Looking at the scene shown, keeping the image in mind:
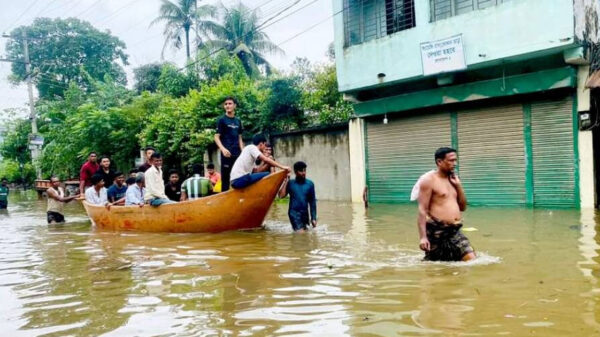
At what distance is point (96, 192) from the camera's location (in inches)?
458

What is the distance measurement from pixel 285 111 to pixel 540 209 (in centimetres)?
946

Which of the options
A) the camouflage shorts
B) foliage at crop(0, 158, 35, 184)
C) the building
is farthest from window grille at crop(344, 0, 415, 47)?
foliage at crop(0, 158, 35, 184)

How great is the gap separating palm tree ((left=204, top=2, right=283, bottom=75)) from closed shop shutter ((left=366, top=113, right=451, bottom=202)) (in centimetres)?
1665

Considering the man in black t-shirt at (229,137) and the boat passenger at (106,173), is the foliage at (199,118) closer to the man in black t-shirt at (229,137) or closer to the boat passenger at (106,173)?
the boat passenger at (106,173)

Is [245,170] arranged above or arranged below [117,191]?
above

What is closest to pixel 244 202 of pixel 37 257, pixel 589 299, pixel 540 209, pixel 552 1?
pixel 37 257

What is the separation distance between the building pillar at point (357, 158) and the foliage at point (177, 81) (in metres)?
11.8

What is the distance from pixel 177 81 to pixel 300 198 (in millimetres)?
17720

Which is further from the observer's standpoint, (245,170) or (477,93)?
(477,93)

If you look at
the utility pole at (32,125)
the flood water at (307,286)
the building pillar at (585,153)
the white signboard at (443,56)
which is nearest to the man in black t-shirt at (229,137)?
the flood water at (307,286)

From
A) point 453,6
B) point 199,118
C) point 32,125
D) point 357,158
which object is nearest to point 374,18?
point 453,6

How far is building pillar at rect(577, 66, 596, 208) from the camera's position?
10.5 meters

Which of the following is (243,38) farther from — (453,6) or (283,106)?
(453,6)

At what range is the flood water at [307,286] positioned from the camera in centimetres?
359
